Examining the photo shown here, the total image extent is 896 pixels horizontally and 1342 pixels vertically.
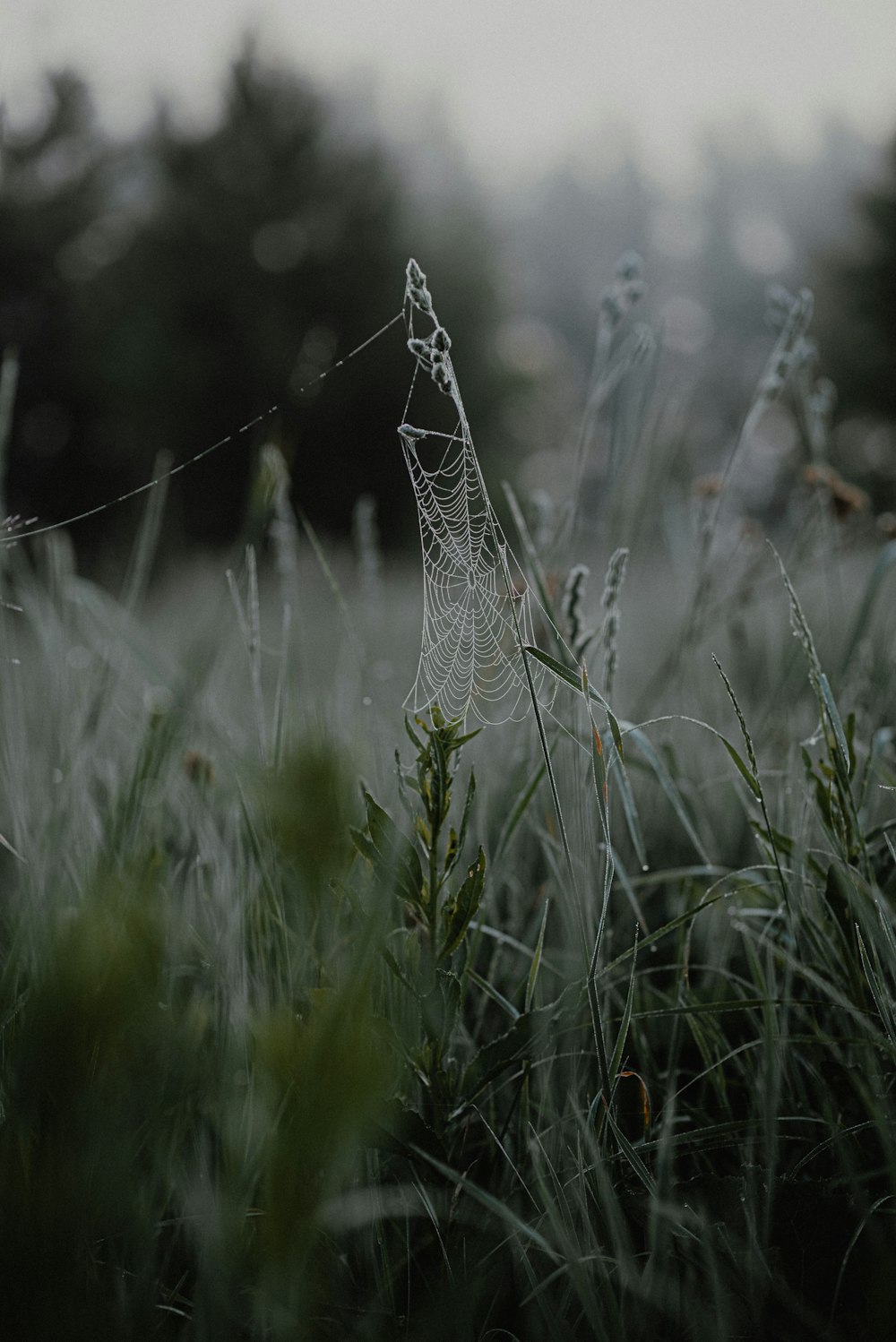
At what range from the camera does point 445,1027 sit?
1.91 feet

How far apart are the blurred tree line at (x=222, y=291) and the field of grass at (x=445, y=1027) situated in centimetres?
709

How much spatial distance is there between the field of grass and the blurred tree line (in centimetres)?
709

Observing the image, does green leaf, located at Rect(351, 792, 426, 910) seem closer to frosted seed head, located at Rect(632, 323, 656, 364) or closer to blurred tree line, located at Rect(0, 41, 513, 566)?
frosted seed head, located at Rect(632, 323, 656, 364)

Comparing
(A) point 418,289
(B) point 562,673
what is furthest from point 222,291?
(B) point 562,673

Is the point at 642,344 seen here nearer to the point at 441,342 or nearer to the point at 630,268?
the point at 630,268

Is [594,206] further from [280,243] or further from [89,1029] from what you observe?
[89,1029]

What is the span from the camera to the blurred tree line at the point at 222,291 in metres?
8.15

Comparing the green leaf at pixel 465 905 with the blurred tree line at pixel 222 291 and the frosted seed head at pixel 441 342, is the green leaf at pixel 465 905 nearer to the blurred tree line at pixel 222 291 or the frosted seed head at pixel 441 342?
the frosted seed head at pixel 441 342

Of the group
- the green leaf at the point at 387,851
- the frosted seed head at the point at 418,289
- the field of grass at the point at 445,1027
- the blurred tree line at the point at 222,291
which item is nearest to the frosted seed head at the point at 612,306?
the field of grass at the point at 445,1027

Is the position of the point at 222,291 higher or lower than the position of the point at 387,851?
higher

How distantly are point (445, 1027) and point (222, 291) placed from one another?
8.74 meters

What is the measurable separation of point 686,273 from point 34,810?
28847 millimetres

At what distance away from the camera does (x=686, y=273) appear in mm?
26438

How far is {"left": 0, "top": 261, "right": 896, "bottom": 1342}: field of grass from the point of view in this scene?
0.34m
